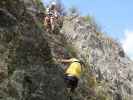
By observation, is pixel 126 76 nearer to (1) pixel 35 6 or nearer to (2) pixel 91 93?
(2) pixel 91 93

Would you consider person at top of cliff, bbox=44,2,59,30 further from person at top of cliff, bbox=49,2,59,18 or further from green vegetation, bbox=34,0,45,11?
green vegetation, bbox=34,0,45,11

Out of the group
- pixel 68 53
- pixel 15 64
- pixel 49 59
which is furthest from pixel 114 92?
pixel 15 64

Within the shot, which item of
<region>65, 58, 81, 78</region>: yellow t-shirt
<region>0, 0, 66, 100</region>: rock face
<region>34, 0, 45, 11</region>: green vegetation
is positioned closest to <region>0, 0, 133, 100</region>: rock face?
<region>0, 0, 66, 100</region>: rock face

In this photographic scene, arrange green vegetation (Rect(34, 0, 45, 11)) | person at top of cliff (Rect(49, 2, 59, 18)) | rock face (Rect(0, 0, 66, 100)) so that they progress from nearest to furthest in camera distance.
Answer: rock face (Rect(0, 0, 66, 100))
person at top of cliff (Rect(49, 2, 59, 18))
green vegetation (Rect(34, 0, 45, 11))

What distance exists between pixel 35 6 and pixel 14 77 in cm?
561

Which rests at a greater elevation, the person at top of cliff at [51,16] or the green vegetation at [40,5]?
the green vegetation at [40,5]

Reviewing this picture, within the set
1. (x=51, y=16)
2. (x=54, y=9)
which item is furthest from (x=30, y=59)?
(x=54, y=9)

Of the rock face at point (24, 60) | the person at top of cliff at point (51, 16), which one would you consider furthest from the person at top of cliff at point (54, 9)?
the rock face at point (24, 60)

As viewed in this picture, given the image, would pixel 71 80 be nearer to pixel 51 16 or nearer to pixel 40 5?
pixel 51 16

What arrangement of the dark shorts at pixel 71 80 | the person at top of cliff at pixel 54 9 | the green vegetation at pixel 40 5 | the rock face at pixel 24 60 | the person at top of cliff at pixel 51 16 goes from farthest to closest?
the green vegetation at pixel 40 5 → the person at top of cliff at pixel 54 9 → the person at top of cliff at pixel 51 16 → the dark shorts at pixel 71 80 → the rock face at pixel 24 60

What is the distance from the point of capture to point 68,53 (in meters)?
17.5

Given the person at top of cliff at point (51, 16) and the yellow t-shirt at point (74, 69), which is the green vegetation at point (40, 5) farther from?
the yellow t-shirt at point (74, 69)

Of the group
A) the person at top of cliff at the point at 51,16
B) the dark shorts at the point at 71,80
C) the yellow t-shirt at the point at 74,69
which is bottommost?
the dark shorts at the point at 71,80

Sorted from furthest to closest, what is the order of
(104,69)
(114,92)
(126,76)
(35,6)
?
1. (126,76)
2. (104,69)
3. (114,92)
4. (35,6)
